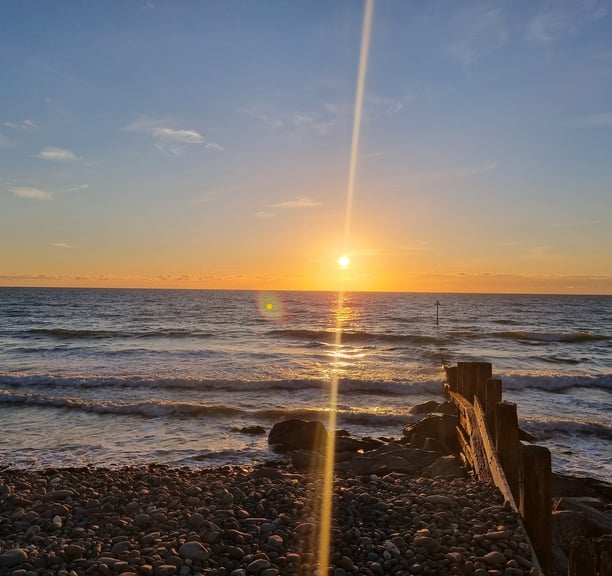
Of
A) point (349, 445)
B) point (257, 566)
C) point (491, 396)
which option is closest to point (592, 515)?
point (491, 396)

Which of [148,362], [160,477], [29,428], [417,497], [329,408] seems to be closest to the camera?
[417,497]

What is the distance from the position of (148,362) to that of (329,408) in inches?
496

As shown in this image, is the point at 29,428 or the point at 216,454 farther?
the point at 29,428

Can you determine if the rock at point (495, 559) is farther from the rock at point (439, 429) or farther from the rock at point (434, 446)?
the rock at point (439, 429)

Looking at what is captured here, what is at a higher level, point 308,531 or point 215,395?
point 308,531

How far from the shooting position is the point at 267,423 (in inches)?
585

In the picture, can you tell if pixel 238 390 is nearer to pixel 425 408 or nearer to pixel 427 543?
pixel 425 408

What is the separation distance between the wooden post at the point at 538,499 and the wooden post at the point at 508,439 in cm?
104

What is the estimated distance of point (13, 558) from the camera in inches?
214

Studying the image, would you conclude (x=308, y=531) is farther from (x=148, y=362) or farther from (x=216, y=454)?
(x=148, y=362)

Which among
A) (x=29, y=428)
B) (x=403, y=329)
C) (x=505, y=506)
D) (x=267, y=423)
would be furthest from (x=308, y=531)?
(x=403, y=329)

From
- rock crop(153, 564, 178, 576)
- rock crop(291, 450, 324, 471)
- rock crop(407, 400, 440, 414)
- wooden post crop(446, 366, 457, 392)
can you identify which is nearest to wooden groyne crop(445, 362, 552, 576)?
wooden post crop(446, 366, 457, 392)

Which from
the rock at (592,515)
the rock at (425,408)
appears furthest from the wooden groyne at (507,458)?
the rock at (425,408)

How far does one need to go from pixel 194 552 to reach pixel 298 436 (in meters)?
6.80
